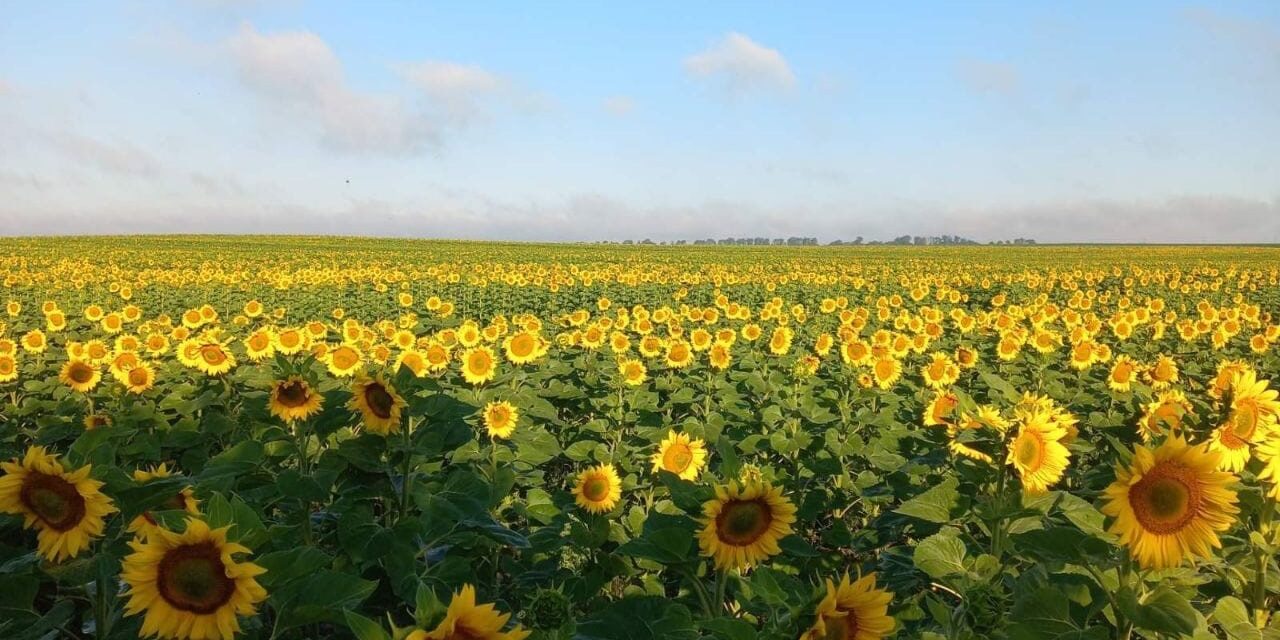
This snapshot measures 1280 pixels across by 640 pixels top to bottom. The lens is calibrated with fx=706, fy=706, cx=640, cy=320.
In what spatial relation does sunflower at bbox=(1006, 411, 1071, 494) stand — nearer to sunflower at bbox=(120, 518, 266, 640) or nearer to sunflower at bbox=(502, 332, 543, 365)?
sunflower at bbox=(120, 518, 266, 640)

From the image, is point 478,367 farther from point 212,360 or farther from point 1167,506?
point 1167,506

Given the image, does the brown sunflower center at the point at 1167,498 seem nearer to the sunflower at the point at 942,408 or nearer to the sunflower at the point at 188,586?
the sunflower at the point at 188,586

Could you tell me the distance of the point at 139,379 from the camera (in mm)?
5996

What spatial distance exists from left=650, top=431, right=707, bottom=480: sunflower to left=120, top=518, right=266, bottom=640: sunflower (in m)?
2.59

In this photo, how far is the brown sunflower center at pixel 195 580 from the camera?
5.50 feet

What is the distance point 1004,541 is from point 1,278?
26.2 m

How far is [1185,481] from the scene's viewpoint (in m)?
1.96

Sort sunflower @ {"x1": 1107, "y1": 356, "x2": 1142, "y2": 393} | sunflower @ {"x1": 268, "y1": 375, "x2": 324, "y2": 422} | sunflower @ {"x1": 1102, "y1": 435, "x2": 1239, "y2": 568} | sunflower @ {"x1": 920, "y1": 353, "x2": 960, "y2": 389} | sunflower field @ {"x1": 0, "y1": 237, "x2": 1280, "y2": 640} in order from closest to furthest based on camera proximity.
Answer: sunflower field @ {"x1": 0, "y1": 237, "x2": 1280, "y2": 640} < sunflower @ {"x1": 1102, "y1": 435, "x2": 1239, "y2": 568} < sunflower @ {"x1": 268, "y1": 375, "x2": 324, "y2": 422} < sunflower @ {"x1": 1107, "y1": 356, "x2": 1142, "y2": 393} < sunflower @ {"x1": 920, "y1": 353, "x2": 960, "y2": 389}

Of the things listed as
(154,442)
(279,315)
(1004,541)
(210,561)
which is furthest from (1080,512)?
(279,315)

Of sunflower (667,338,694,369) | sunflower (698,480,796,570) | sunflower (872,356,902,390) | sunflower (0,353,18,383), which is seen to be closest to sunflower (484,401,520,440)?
sunflower (698,480,796,570)

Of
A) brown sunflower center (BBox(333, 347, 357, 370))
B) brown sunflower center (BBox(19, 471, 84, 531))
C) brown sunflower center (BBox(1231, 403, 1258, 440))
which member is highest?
brown sunflower center (BBox(1231, 403, 1258, 440))

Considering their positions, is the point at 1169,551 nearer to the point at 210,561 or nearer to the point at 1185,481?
the point at 1185,481

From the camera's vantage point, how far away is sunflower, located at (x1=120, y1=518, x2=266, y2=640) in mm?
1658

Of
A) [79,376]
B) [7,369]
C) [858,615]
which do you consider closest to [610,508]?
[858,615]
